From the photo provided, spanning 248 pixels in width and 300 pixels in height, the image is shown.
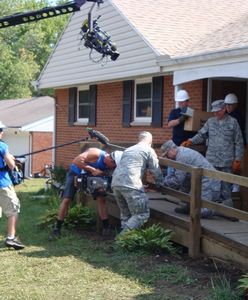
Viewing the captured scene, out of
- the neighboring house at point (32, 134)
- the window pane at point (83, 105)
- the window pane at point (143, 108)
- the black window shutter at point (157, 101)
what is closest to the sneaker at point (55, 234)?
the black window shutter at point (157, 101)

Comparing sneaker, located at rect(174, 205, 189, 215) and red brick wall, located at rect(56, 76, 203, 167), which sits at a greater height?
red brick wall, located at rect(56, 76, 203, 167)

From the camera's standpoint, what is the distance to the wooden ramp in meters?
6.70

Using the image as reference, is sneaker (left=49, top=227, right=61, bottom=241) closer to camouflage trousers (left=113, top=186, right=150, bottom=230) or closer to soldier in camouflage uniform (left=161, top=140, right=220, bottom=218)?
camouflage trousers (left=113, top=186, right=150, bottom=230)

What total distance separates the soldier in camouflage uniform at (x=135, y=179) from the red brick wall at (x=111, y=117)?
11.2 ft

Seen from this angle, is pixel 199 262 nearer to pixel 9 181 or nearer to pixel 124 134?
pixel 9 181

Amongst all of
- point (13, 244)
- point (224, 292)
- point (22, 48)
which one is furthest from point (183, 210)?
point (22, 48)

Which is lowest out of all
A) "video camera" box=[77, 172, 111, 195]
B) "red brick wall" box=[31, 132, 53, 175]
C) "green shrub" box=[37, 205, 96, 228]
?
"red brick wall" box=[31, 132, 53, 175]

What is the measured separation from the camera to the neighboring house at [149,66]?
10383 mm

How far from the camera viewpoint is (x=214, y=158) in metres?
8.38

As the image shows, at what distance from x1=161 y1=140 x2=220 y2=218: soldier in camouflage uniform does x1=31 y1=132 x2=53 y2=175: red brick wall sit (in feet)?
69.2

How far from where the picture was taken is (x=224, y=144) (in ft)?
27.1

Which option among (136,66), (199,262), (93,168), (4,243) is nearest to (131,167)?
(93,168)

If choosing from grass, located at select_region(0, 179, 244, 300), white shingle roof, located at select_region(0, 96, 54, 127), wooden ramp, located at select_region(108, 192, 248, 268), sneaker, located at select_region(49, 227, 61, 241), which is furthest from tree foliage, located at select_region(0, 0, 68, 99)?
wooden ramp, located at select_region(108, 192, 248, 268)

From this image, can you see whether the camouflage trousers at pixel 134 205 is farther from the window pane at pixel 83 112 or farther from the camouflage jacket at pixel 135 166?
the window pane at pixel 83 112
